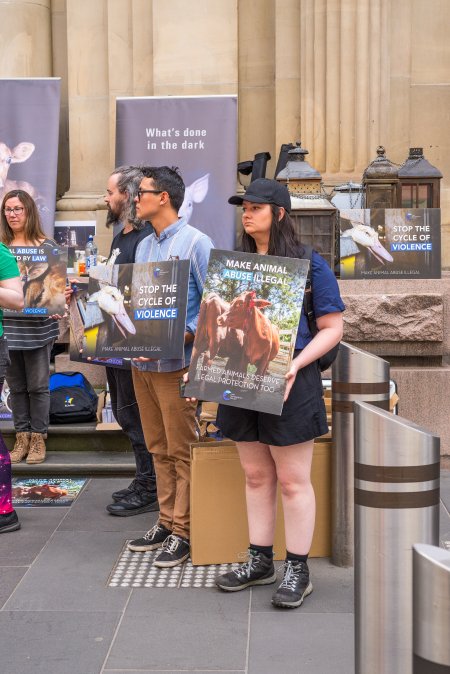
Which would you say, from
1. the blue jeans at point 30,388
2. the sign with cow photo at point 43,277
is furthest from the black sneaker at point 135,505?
the sign with cow photo at point 43,277

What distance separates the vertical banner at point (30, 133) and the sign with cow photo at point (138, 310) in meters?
3.89

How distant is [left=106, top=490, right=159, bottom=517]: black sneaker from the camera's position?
6199mm

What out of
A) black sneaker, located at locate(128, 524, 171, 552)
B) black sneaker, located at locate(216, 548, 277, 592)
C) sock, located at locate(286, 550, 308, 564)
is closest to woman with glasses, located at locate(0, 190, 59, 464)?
black sneaker, located at locate(128, 524, 171, 552)

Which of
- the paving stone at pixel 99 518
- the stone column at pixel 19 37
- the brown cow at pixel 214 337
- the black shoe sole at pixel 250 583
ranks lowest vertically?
the black shoe sole at pixel 250 583

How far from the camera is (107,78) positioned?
9.34 metres

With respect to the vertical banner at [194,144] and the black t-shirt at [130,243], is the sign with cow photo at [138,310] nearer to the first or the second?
the black t-shirt at [130,243]

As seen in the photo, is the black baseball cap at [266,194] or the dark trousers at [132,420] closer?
the black baseball cap at [266,194]

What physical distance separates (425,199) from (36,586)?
4.30m

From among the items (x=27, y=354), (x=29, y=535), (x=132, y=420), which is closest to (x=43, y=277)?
(x=27, y=354)

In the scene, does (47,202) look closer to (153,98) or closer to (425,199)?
(153,98)

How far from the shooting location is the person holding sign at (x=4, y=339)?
5.52m

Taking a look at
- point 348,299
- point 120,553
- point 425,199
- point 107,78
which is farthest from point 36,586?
→ point 107,78

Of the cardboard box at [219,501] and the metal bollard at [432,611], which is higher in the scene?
the metal bollard at [432,611]

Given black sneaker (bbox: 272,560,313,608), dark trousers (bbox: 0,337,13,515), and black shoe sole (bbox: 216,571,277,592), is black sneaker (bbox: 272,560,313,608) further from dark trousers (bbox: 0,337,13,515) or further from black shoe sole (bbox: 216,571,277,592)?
dark trousers (bbox: 0,337,13,515)
